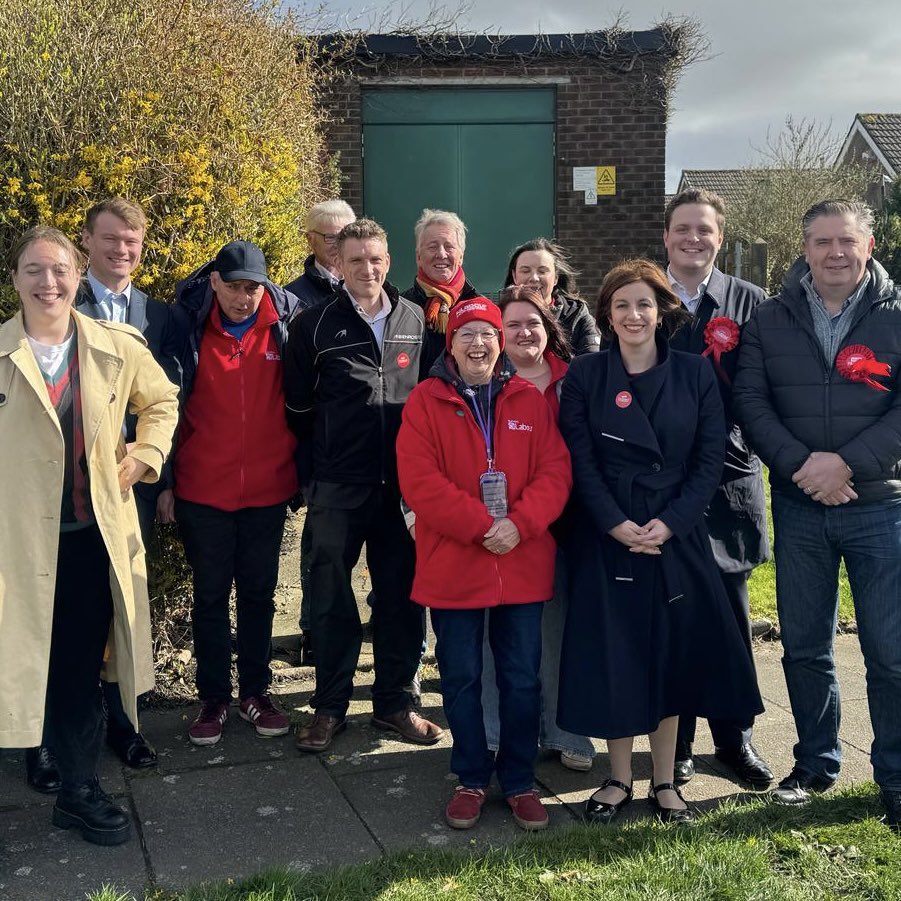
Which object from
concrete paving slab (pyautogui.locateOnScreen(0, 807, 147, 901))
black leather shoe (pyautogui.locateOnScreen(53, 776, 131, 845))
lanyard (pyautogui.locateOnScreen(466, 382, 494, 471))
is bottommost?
concrete paving slab (pyautogui.locateOnScreen(0, 807, 147, 901))

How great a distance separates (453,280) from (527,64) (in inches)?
250

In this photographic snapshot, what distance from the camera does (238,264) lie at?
4.36m

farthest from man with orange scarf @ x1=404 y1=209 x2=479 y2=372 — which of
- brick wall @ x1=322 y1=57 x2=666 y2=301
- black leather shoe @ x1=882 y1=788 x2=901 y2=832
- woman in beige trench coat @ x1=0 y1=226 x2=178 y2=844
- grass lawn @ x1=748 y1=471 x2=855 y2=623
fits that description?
brick wall @ x1=322 y1=57 x2=666 y2=301

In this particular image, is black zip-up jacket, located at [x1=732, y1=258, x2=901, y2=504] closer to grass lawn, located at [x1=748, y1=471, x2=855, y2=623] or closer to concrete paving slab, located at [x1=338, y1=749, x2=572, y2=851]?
concrete paving slab, located at [x1=338, y1=749, x2=572, y2=851]

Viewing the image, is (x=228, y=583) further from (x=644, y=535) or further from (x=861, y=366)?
(x=861, y=366)

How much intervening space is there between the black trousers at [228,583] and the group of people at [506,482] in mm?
27

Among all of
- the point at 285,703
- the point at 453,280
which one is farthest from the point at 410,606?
the point at 453,280

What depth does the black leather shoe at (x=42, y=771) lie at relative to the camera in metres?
4.10

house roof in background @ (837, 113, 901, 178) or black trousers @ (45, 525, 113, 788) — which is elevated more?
house roof in background @ (837, 113, 901, 178)

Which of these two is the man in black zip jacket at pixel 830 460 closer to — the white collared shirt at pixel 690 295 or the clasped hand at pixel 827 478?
the clasped hand at pixel 827 478

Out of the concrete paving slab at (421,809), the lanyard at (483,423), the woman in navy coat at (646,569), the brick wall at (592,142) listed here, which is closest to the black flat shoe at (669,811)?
the woman in navy coat at (646,569)

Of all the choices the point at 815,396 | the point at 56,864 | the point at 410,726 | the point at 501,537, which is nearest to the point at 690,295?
the point at 815,396

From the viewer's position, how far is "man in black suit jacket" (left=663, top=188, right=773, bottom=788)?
4.23 meters

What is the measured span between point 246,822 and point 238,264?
2299mm
